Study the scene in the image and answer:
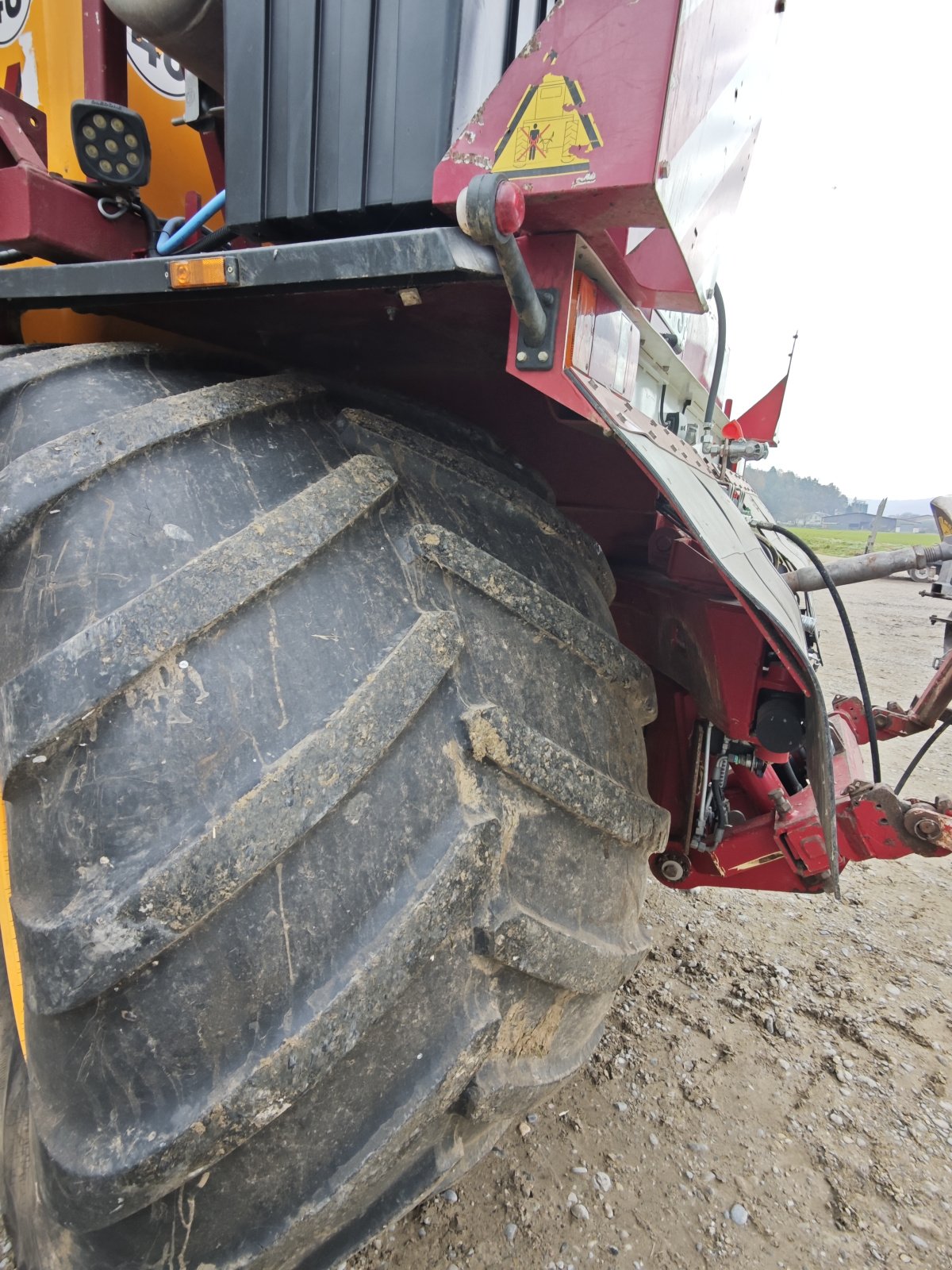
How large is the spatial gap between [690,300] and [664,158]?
44 cm

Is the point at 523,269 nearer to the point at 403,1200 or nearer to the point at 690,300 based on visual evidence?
the point at 690,300

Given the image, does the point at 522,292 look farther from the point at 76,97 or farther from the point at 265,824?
the point at 76,97

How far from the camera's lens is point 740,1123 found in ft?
5.77

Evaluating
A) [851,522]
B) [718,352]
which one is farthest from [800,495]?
[718,352]

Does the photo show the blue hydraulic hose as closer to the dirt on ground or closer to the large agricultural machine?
the large agricultural machine

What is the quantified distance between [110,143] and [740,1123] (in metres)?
2.27

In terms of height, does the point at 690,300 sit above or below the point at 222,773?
above

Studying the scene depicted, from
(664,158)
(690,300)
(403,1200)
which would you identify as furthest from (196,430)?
(403,1200)

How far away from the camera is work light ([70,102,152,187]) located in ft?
3.76

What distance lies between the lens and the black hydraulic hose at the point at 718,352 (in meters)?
2.33

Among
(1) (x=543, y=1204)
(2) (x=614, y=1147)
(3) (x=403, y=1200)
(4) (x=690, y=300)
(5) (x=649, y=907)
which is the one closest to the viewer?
(3) (x=403, y=1200)

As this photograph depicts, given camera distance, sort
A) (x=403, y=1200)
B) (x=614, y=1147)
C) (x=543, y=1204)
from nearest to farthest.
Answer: (x=403, y=1200), (x=543, y=1204), (x=614, y=1147)

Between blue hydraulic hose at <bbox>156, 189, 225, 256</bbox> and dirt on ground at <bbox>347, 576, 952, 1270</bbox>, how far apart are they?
5.62ft

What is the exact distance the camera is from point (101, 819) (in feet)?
2.45
